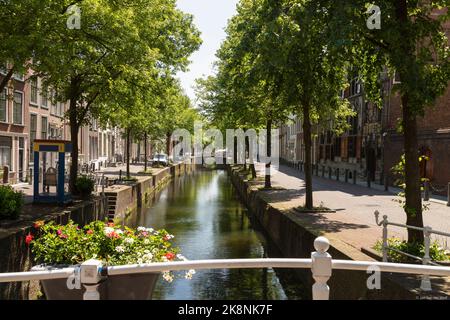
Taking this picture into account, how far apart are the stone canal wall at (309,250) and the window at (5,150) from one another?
1566 cm

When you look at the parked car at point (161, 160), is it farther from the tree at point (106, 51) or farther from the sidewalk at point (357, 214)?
the tree at point (106, 51)

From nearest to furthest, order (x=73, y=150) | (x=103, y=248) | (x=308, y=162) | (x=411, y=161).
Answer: (x=103, y=248)
(x=411, y=161)
(x=308, y=162)
(x=73, y=150)

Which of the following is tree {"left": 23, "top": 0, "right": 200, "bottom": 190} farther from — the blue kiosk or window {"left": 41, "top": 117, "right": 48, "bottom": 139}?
window {"left": 41, "top": 117, "right": 48, "bottom": 139}

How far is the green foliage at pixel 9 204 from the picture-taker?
43.1ft

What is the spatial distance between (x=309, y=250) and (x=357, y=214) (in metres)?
6.11

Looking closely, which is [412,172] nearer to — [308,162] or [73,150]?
[308,162]

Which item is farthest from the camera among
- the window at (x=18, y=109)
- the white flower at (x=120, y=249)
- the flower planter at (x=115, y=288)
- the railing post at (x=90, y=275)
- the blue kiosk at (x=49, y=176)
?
the window at (x=18, y=109)

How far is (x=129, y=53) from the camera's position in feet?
55.5

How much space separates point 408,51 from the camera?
9914 millimetres

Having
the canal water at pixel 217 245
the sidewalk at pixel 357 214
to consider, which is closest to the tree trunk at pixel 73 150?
the canal water at pixel 217 245

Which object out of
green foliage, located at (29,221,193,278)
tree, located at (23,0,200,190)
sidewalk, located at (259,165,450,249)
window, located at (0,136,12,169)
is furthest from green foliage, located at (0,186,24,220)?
window, located at (0,136,12,169)

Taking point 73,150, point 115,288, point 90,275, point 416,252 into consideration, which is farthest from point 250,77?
point 73,150
